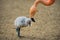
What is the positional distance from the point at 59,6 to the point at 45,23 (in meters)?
0.67

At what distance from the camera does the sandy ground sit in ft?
5.74

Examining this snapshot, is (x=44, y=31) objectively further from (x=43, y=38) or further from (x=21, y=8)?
(x=21, y=8)

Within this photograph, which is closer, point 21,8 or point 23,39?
point 23,39

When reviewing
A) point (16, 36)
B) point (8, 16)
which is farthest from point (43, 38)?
point (8, 16)

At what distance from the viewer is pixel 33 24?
199cm

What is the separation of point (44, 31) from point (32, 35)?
5.9 inches

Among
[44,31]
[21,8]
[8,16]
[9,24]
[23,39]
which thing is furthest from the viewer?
[21,8]

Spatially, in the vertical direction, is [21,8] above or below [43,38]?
above

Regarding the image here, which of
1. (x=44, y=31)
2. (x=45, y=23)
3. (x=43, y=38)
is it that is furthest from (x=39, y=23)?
(x=43, y=38)

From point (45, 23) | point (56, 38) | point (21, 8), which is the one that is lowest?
point (56, 38)

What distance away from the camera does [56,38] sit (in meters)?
1.73

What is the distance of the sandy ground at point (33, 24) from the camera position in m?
1.75

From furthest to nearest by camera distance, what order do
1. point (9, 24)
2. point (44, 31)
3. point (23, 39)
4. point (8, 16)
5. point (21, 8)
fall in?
point (21, 8) < point (8, 16) < point (9, 24) < point (44, 31) < point (23, 39)

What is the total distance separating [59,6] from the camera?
2.58 metres
